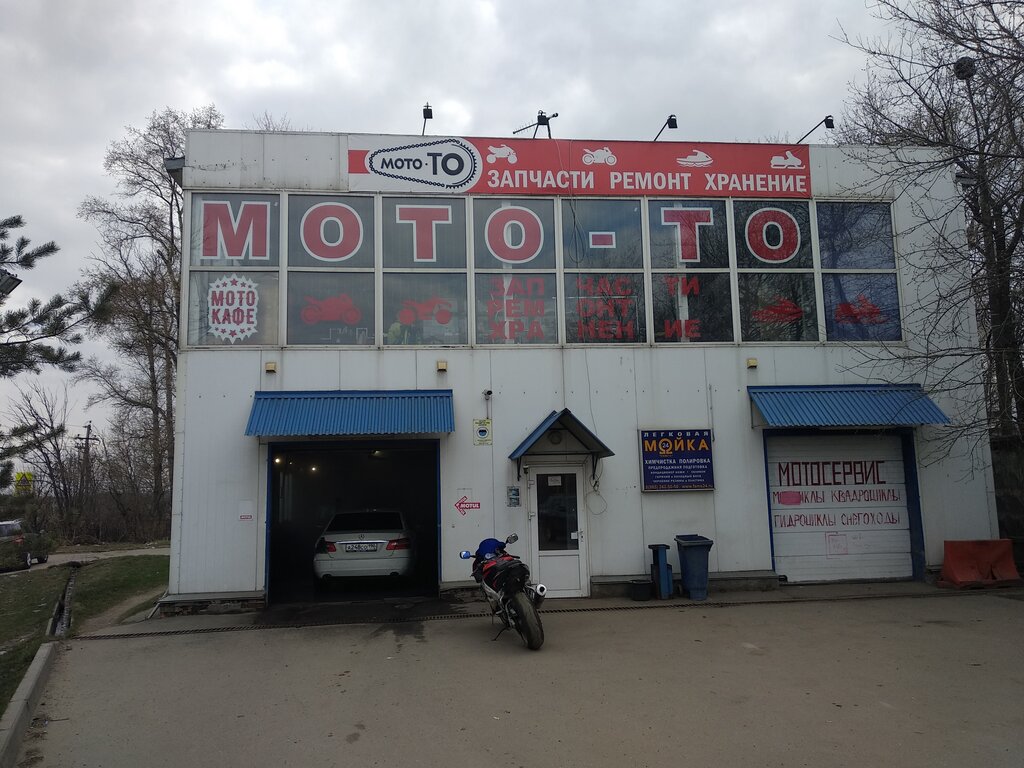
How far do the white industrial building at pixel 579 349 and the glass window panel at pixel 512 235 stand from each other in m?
0.04

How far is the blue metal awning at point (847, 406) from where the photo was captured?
11500mm

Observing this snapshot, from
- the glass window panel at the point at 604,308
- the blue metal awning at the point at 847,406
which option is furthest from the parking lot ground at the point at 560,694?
the glass window panel at the point at 604,308

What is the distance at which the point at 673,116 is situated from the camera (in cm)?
1338

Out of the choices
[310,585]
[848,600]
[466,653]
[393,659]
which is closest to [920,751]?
[466,653]

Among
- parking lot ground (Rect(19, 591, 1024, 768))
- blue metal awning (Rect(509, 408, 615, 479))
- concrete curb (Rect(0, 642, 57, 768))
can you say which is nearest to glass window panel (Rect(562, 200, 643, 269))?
blue metal awning (Rect(509, 408, 615, 479))

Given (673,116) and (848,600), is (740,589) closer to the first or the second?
(848,600)

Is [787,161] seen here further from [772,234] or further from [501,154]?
[501,154]

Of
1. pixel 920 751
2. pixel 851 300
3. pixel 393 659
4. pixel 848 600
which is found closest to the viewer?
pixel 920 751

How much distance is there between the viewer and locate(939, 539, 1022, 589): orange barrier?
37.7 ft

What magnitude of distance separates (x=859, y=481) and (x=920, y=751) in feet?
25.8

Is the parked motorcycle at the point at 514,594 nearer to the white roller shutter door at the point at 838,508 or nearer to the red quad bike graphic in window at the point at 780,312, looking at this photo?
the white roller shutter door at the point at 838,508

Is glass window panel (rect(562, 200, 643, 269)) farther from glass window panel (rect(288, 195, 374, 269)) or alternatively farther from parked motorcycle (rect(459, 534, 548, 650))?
parked motorcycle (rect(459, 534, 548, 650))

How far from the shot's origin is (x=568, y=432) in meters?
11.5

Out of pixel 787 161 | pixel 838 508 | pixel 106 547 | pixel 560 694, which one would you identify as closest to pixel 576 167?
pixel 787 161
